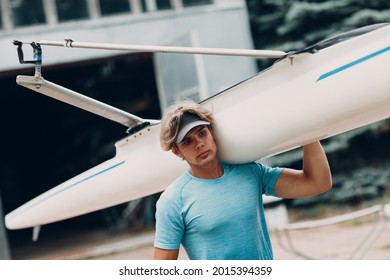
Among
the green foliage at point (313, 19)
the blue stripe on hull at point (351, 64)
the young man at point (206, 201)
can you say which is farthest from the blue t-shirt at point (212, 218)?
the green foliage at point (313, 19)

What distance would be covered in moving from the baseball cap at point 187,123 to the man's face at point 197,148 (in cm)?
1

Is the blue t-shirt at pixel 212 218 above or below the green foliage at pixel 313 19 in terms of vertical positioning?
below

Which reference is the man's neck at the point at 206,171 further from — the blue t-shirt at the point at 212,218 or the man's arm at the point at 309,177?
the man's arm at the point at 309,177

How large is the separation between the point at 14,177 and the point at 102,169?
6278mm

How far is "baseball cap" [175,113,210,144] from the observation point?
106 centimetres

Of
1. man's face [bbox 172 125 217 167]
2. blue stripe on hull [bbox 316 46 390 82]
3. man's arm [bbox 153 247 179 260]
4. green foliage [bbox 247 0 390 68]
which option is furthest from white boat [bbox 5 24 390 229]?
green foliage [bbox 247 0 390 68]

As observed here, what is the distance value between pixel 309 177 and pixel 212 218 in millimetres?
250

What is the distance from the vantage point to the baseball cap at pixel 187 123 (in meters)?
1.06

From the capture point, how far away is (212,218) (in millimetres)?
1036

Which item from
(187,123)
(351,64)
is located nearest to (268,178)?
(187,123)

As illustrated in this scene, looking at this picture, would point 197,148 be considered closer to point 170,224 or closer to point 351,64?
point 170,224

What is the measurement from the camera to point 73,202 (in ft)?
6.53
